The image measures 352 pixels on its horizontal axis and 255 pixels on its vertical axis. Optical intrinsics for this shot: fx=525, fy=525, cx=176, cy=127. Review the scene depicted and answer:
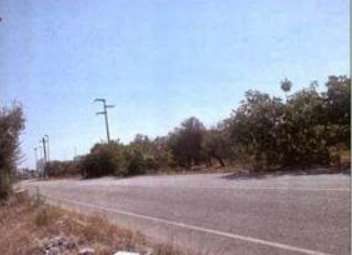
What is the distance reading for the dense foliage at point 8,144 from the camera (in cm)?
1552

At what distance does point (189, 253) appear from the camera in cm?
673

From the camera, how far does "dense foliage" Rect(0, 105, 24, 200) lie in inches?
611

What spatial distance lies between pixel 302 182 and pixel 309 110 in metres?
7.25

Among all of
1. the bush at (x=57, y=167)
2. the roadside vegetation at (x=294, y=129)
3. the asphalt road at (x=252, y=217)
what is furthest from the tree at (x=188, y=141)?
the asphalt road at (x=252, y=217)

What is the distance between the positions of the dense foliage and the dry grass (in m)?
4.28

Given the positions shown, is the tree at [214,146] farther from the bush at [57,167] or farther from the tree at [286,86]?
the bush at [57,167]

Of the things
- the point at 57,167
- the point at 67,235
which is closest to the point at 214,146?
the point at 67,235

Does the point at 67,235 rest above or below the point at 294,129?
below

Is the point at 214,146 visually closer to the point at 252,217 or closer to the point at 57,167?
the point at 252,217

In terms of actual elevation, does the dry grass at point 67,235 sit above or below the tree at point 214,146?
below

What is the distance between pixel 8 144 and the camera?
16047 millimetres

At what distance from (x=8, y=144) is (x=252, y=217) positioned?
30.7 ft

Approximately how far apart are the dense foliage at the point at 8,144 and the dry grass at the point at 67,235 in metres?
4.28

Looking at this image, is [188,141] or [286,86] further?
[188,141]
